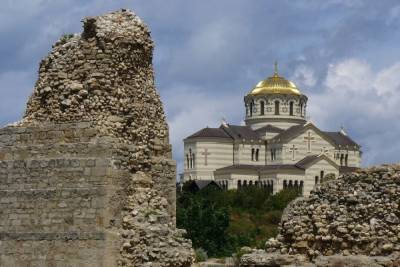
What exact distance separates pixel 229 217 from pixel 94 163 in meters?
48.8

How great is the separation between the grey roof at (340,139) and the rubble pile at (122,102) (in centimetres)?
11946

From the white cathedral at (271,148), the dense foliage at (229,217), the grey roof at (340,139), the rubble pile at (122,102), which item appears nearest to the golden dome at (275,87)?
the white cathedral at (271,148)

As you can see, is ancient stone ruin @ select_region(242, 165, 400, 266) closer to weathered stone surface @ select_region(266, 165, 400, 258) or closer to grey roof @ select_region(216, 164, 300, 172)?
weathered stone surface @ select_region(266, 165, 400, 258)

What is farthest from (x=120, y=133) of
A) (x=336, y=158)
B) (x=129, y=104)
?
(x=336, y=158)

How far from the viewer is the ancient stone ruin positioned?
37.1ft

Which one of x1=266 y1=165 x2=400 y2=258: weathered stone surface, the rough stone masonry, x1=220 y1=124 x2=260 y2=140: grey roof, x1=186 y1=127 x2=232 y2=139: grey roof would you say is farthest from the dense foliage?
x1=220 y1=124 x2=260 y2=140: grey roof

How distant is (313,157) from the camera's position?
12369 cm

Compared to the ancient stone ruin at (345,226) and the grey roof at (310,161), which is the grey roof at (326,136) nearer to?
the grey roof at (310,161)

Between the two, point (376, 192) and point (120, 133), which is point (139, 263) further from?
point (376, 192)

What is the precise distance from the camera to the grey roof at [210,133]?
12738cm

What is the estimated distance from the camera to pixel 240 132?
131375mm

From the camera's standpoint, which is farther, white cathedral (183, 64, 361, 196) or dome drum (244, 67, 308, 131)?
dome drum (244, 67, 308, 131)

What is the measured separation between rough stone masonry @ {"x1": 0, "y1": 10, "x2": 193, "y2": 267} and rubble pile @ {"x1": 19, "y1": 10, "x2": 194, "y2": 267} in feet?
0.05

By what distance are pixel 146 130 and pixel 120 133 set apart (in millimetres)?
519
